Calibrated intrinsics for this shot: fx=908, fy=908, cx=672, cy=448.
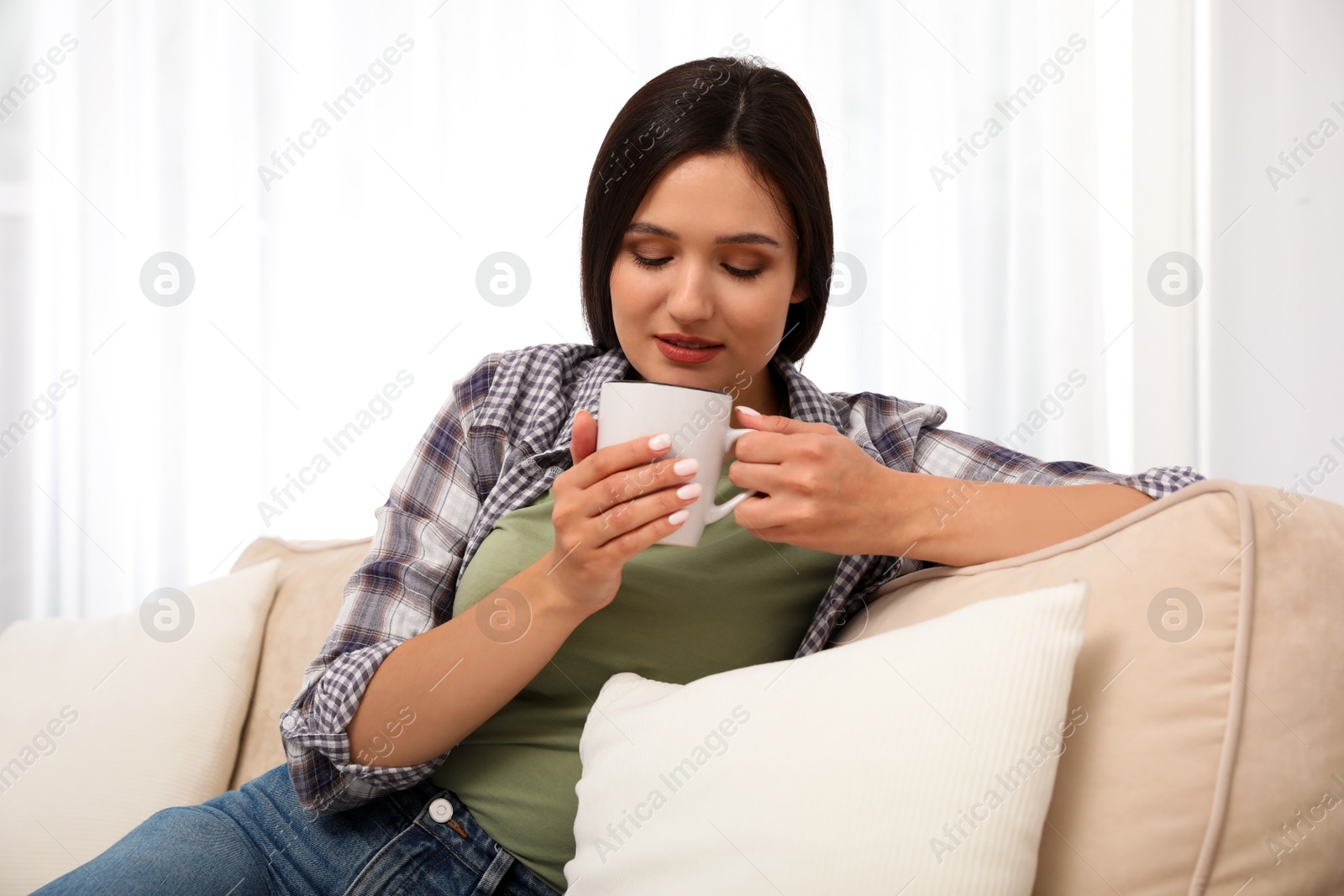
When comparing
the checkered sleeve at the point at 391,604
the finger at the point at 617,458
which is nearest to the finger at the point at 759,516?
the finger at the point at 617,458

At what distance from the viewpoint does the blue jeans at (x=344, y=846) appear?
0.91 meters

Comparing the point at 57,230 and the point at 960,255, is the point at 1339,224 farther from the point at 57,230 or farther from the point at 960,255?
the point at 57,230

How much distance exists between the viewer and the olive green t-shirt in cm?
96

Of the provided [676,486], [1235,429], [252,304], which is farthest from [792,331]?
[252,304]

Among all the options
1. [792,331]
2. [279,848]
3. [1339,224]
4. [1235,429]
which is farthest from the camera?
[1235,429]

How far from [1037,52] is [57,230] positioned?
8.14ft

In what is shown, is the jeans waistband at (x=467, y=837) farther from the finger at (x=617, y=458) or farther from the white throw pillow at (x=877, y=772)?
the finger at (x=617, y=458)

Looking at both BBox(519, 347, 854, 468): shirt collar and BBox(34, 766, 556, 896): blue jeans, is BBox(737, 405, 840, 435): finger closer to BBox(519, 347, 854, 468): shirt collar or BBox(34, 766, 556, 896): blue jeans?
BBox(519, 347, 854, 468): shirt collar

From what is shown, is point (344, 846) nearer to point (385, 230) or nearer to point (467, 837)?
point (467, 837)

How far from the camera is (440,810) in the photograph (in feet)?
3.18

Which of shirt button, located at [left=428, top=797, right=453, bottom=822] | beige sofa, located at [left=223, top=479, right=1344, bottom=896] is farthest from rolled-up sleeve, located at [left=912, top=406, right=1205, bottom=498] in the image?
shirt button, located at [left=428, top=797, right=453, bottom=822]

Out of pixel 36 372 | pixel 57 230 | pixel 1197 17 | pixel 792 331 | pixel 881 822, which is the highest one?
pixel 1197 17

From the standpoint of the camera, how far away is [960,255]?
2.22m

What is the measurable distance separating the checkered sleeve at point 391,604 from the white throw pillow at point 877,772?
1.03ft
